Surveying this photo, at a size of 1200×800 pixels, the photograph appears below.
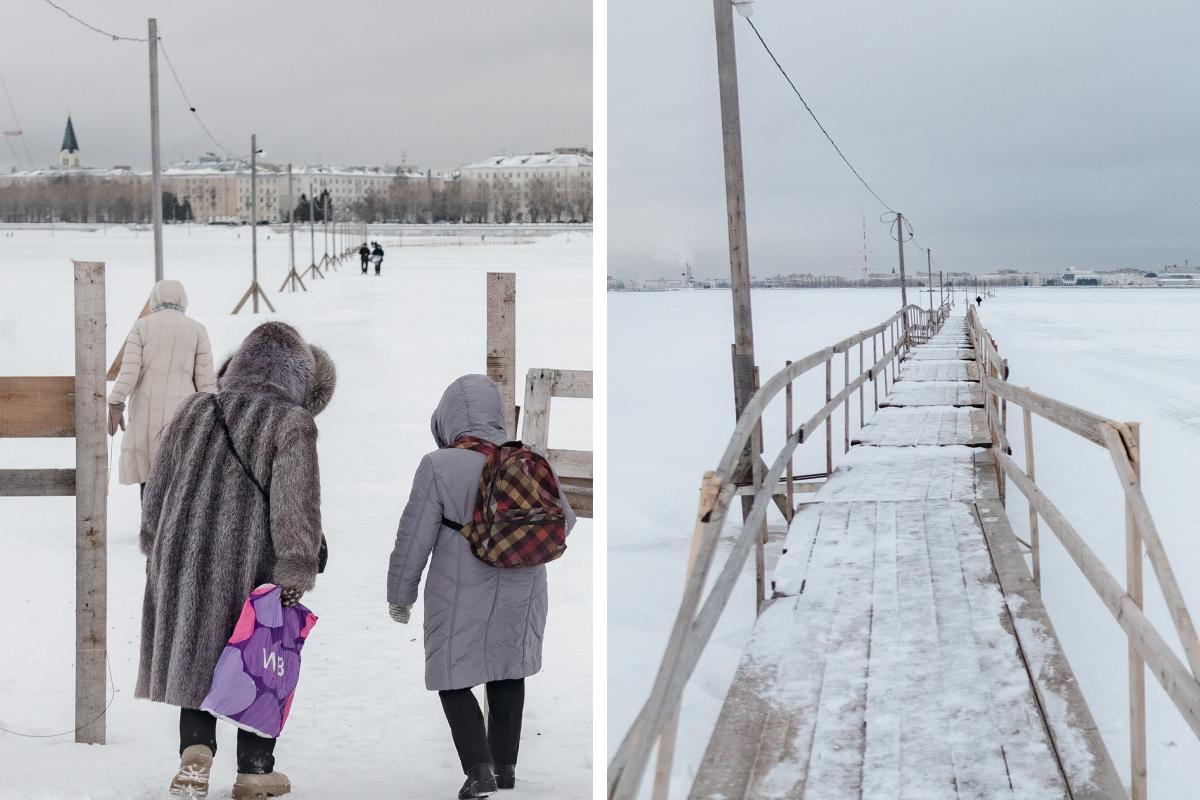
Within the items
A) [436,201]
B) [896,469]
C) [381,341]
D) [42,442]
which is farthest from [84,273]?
[436,201]

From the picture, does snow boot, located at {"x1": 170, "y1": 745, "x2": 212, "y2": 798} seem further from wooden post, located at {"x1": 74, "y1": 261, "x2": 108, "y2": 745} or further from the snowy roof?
the snowy roof

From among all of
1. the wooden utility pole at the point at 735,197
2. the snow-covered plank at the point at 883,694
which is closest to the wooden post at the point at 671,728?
the snow-covered plank at the point at 883,694

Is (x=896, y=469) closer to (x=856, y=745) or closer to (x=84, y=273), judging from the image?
(x=856, y=745)

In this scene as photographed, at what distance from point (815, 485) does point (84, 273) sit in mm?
7129

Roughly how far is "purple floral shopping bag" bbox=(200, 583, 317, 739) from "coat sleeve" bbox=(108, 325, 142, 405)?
2751 millimetres

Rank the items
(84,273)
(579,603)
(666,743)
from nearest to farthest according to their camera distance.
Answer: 1. (666,743)
2. (84,273)
3. (579,603)

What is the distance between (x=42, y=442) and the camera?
32.8 ft

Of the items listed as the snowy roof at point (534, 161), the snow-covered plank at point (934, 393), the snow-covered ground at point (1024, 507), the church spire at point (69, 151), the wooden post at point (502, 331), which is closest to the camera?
the wooden post at point (502, 331)

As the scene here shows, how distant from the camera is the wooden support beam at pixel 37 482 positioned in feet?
13.5

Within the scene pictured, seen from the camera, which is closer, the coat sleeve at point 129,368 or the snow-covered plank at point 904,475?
the coat sleeve at point 129,368

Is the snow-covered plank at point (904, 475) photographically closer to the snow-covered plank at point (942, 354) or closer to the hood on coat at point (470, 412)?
the hood on coat at point (470, 412)

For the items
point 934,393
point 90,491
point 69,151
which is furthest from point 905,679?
point 69,151

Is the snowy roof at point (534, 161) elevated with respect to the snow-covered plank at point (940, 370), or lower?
elevated

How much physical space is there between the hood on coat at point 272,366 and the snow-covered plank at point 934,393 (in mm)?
10124
